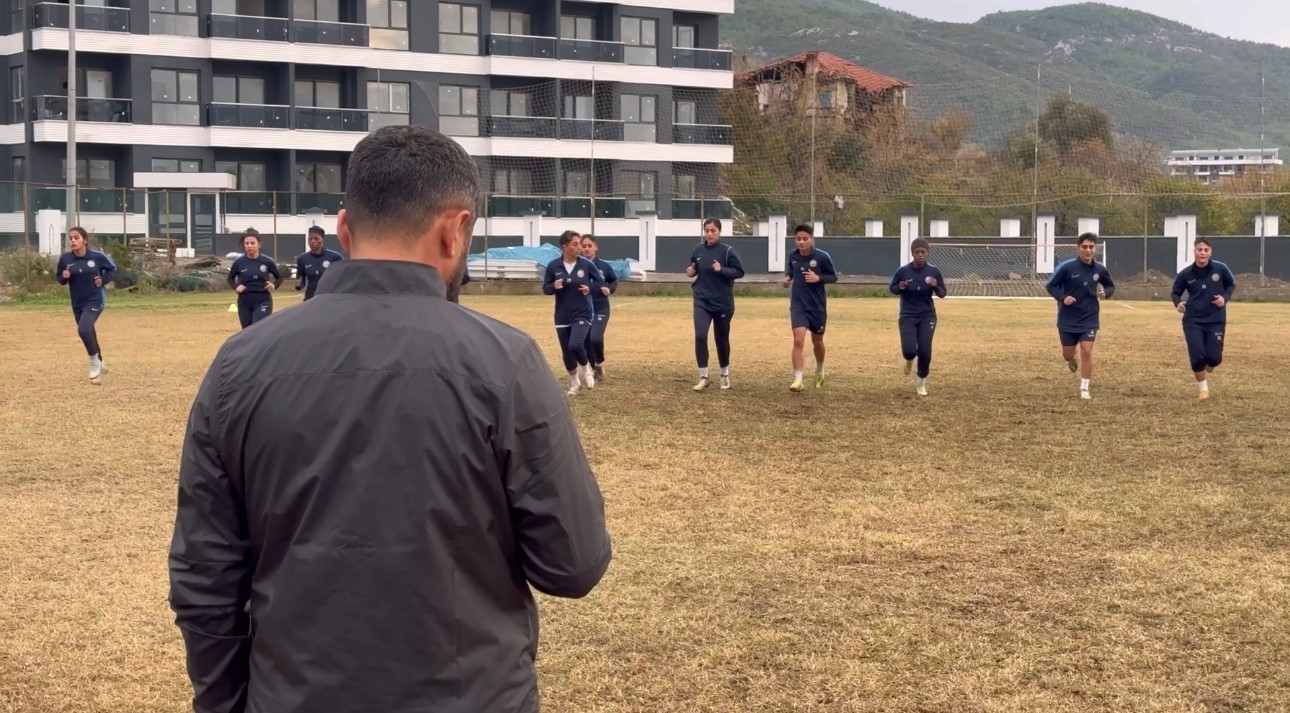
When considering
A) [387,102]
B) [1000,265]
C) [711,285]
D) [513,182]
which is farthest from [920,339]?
[387,102]

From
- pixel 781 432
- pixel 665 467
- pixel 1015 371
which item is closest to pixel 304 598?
pixel 665 467

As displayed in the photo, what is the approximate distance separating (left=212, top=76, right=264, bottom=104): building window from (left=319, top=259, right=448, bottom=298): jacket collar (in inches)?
1871

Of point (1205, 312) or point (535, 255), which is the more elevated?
point (535, 255)

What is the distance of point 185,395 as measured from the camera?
592 inches

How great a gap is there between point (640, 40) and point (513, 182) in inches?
309

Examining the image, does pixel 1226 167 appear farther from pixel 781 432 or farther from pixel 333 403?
pixel 333 403

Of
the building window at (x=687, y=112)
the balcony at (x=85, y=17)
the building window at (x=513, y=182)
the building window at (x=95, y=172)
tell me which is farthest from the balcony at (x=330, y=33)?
the building window at (x=687, y=112)

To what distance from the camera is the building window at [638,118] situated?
52.7 metres

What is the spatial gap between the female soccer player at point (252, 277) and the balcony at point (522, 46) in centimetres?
3493

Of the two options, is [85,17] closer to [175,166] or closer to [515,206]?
[175,166]

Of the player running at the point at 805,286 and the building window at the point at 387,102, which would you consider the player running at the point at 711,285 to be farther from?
the building window at the point at 387,102

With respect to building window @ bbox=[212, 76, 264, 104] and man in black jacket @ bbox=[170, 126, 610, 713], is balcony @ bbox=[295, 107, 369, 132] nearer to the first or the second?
building window @ bbox=[212, 76, 264, 104]

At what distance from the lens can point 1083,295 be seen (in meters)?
14.7

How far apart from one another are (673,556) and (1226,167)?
5685 cm
